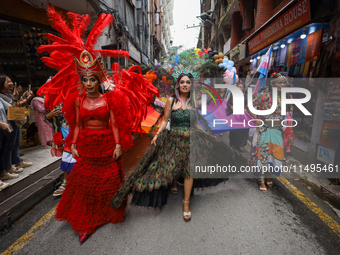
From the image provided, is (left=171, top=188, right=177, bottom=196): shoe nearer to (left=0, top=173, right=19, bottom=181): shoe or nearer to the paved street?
the paved street

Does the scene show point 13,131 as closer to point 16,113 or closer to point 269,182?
point 16,113

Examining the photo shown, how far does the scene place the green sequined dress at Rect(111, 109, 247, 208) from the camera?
7.80 feet

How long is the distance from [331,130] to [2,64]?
10011 millimetres

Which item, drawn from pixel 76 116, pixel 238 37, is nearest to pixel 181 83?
pixel 76 116

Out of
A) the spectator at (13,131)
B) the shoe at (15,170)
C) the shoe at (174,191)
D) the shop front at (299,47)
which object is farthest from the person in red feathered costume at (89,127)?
the shop front at (299,47)

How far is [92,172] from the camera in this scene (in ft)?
7.64

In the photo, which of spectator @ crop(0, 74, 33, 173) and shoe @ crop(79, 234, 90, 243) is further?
spectator @ crop(0, 74, 33, 173)

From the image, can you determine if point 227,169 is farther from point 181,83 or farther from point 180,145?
point 181,83

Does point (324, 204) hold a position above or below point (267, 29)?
below

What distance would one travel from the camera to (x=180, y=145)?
8.54 ft

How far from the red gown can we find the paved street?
0.21 m

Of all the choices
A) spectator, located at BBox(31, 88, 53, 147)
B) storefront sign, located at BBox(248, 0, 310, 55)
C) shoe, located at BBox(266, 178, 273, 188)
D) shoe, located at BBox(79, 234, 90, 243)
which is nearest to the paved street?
shoe, located at BBox(79, 234, 90, 243)

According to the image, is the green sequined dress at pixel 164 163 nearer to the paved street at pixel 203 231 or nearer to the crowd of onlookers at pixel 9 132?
the paved street at pixel 203 231

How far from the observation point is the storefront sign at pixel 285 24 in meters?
4.56
